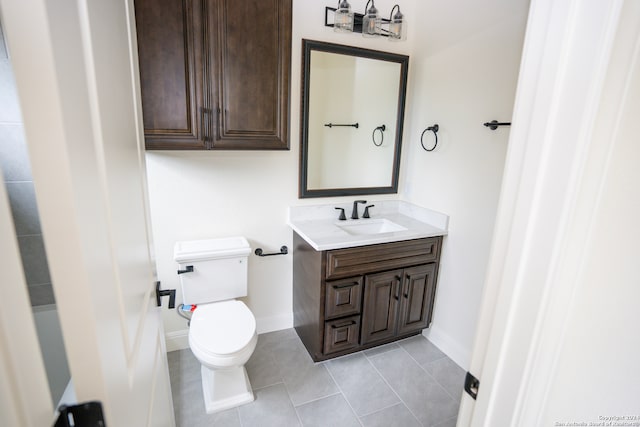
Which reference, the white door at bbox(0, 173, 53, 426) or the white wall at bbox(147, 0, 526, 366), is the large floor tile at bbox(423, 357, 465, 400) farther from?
the white door at bbox(0, 173, 53, 426)

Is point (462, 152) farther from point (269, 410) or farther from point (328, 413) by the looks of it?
point (269, 410)

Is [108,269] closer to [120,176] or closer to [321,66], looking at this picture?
[120,176]

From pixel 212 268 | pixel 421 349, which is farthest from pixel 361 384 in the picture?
pixel 212 268

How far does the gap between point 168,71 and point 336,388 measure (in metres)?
2.03

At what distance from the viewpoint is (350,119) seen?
2.40 meters

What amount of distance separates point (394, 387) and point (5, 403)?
207 cm

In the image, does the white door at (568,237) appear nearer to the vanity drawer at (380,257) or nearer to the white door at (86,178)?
the white door at (86,178)

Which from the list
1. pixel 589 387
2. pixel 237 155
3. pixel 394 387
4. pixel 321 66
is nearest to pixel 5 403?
pixel 589 387

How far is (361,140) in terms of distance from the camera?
2479 mm

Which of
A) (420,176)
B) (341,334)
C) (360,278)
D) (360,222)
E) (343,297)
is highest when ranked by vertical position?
(420,176)

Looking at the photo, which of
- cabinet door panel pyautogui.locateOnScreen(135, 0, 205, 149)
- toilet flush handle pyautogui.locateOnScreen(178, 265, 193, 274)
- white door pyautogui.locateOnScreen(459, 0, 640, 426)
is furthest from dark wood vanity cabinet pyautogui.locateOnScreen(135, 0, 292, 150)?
white door pyautogui.locateOnScreen(459, 0, 640, 426)

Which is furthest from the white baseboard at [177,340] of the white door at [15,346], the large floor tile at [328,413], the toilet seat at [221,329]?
the white door at [15,346]

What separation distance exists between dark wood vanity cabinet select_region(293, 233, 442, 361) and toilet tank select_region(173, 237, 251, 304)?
439 mm

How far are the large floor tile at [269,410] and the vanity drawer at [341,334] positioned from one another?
391 millimetres
